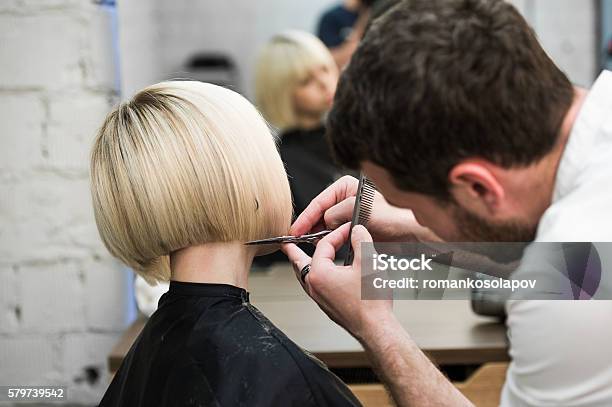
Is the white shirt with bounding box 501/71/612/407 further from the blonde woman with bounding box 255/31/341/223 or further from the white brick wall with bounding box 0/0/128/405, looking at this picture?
the blonde woman with bounding box 255/31/341/223

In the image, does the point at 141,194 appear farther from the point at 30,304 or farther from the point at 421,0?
the point at 30,304

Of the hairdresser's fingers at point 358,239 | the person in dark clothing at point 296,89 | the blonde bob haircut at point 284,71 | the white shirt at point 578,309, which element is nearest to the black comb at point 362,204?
the hairdresser's fingers at point 358,239

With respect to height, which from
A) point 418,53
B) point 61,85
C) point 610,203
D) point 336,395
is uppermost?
point 418,53

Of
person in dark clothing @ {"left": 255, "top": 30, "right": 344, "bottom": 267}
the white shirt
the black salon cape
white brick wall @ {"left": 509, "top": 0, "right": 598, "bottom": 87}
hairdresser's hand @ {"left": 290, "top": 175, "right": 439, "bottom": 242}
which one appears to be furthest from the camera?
white brick wall @ {"left": 509, "top": 0, "right": 598, "bottom": 87}

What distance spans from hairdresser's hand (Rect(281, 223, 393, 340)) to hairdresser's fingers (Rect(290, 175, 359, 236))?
178 millimetres

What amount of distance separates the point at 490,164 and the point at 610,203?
148mm

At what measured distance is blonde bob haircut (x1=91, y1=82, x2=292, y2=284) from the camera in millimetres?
1244

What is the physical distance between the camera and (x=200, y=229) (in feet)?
4.19

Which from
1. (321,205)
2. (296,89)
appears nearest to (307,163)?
(296,89)

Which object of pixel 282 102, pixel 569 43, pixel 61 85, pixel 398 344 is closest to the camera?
pixel 398 344

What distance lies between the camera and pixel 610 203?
1.03m

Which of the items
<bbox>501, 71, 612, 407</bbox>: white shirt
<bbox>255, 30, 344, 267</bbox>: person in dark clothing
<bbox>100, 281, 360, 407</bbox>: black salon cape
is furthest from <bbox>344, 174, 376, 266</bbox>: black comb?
<bbox>255, 30, 344, 267</bbox>: person in dark clothing

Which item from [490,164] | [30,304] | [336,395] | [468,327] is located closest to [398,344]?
[336,395]

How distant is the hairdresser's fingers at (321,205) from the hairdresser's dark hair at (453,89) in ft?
1.36
